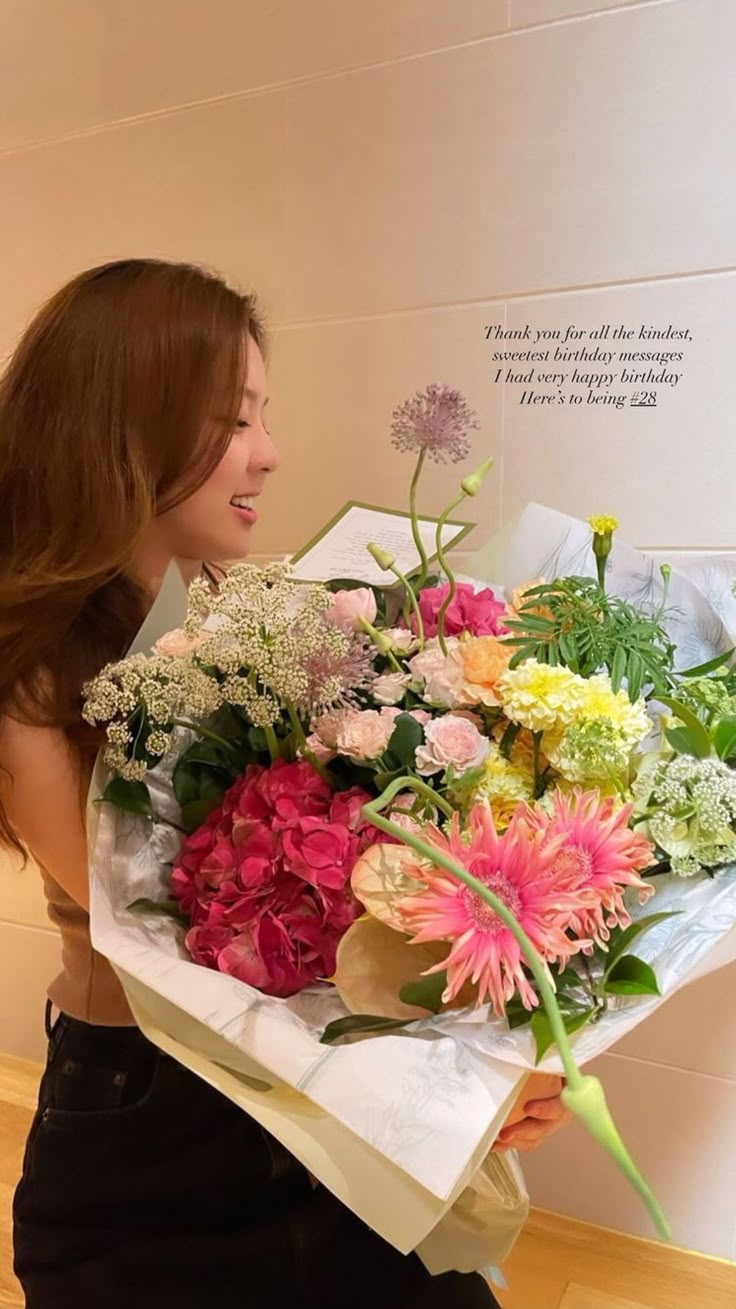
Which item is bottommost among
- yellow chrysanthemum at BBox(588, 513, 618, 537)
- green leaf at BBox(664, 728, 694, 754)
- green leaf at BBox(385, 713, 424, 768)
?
green leaf at BBox(385, 713, 424, 768)

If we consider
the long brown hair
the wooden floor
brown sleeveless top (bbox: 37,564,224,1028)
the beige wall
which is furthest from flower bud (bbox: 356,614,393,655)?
the wooden floor

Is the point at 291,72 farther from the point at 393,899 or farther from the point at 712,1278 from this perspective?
the point at 712,1278

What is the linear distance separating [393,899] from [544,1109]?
12.0 inches

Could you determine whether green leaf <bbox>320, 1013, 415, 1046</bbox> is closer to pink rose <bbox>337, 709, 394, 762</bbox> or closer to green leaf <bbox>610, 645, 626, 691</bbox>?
pink rose <bbox>337, 709, 394, 762</bbox>

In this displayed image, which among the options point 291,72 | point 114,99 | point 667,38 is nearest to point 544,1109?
point 667,38

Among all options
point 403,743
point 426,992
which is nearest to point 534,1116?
point 426,992

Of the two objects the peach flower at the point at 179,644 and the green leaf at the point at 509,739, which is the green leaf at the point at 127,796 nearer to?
the peach flower at the point at 179,644

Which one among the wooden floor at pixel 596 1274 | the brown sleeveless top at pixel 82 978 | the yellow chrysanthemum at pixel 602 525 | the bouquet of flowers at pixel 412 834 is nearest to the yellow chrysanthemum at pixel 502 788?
the bouquet of flowers at pixel 412 834

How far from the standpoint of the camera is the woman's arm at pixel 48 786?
84 cm

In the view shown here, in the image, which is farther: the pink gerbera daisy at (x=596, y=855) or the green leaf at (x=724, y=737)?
the green leaf at (x=724, y=737)

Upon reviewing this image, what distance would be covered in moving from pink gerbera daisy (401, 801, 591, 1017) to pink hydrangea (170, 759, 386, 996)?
13 cm

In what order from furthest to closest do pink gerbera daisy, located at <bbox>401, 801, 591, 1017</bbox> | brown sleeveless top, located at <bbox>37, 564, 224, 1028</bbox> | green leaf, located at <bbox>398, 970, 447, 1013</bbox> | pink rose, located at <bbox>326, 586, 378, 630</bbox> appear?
brown sleeveless top, located at <bbox>37, 564, 224, 1028</bbox> → pink rose, located at <bbox>326, 586, 378, 630</bbox> → green leaf, located at <bbox>398, 970, 447, 1013</bbox> → pink gerbera daisy, located at <bbox>401, 801, 591, 1017</bbox>

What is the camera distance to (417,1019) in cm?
61

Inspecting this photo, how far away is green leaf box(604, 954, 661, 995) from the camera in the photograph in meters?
0.56
